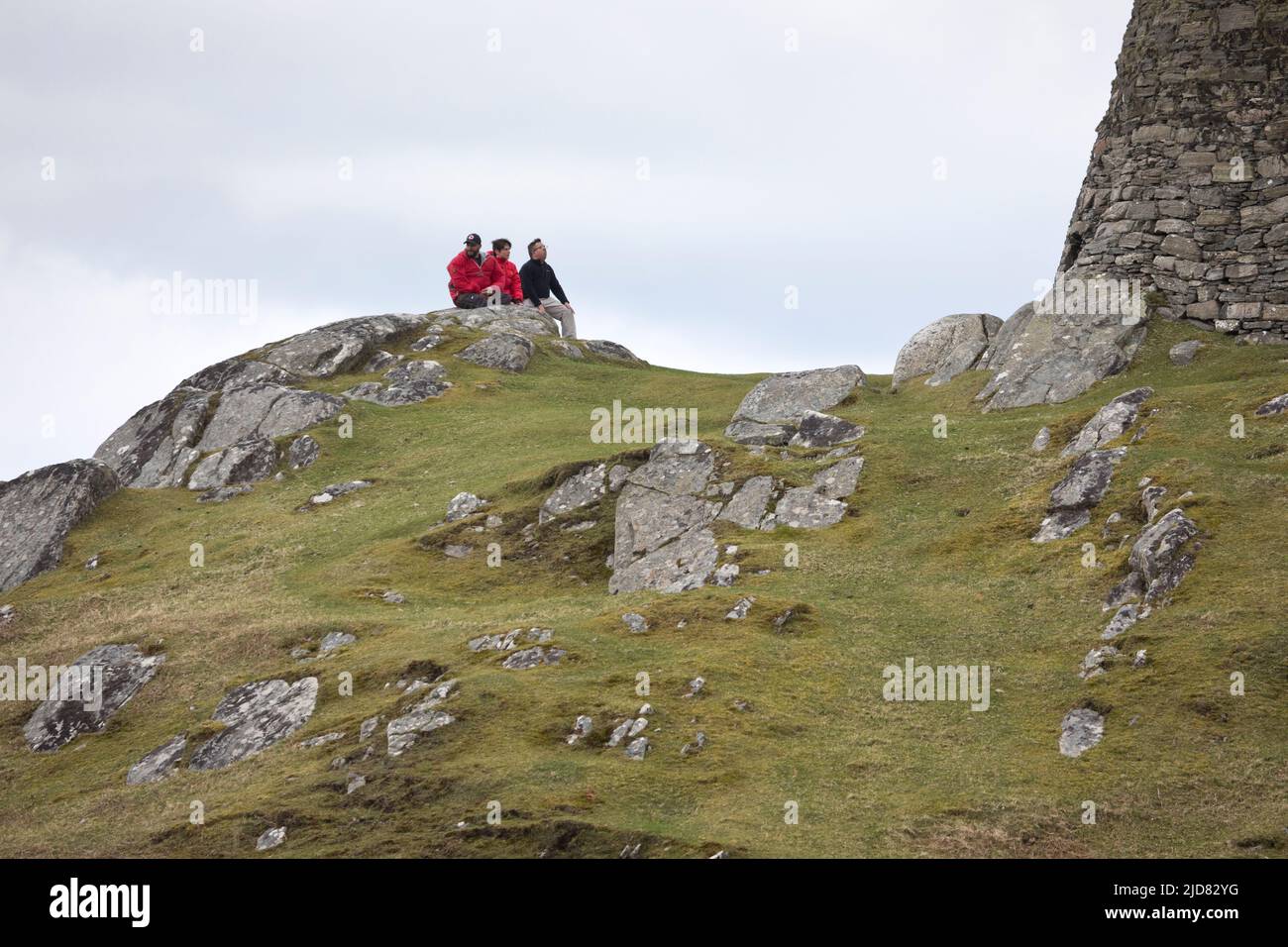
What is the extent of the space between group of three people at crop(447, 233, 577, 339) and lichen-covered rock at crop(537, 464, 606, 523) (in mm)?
31152

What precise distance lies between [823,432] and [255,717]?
85.6ft

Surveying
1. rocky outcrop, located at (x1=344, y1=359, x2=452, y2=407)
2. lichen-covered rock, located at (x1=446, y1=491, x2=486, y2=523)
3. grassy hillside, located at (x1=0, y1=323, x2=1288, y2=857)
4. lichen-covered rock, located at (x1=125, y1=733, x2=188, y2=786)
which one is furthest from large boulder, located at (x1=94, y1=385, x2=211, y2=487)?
lichen-covered rock, located at (x1=125, y1=733, x2=188, y2=786)

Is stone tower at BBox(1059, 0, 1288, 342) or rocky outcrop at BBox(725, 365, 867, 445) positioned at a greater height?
stone tower at BBox(1059, 0, 1288, 342)

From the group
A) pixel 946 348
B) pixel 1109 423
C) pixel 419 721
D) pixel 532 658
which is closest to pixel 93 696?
pixel 419 721

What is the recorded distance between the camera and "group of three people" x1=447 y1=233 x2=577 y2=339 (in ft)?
269

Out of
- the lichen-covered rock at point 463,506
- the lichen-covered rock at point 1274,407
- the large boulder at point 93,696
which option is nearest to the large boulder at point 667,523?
the lichen-covered rock at point 463,506

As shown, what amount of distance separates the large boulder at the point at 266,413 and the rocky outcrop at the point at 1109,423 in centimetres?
3993

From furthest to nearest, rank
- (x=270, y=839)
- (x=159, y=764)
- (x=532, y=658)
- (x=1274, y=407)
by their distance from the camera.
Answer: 1. (x=1274, y=407)
2. (x=532, y=658)
3. (x=159, y=764)
4. (x=270, y=839)

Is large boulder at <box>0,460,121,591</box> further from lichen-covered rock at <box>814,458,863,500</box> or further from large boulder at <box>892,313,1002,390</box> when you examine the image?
large boulder at <box>892,313,1002,390</box>

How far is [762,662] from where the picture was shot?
36.1m

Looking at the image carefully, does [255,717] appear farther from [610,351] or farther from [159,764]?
[610,351]

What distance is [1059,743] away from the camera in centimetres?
3022

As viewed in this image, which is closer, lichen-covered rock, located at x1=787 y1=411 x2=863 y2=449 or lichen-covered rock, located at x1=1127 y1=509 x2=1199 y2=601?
lichen-covered rock, located at x1=1127 y1=509 x2=1199 y2=601

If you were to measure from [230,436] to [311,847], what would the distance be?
4631 centimetres
